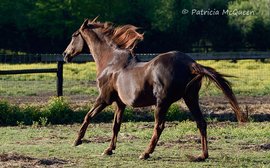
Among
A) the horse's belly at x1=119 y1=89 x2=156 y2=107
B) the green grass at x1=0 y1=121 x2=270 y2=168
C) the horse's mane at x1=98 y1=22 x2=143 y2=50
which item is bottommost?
the green grass at x1=0 y1=121 x2=270 y2=168

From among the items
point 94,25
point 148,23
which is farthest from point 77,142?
point 148,23

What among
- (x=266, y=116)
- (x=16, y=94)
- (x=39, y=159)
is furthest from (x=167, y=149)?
(x=16, y=94)

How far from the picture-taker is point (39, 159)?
9.93 metres

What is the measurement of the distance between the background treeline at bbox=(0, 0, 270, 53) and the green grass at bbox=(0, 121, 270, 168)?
39.9 meters

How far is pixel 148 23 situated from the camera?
63375 mm

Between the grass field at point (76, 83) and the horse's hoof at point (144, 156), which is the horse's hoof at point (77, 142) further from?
the grass field at point (76, 83)

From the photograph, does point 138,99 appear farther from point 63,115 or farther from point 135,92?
point 63,115

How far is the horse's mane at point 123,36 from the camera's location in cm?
1176

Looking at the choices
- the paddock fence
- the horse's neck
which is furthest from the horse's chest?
the paddock fence

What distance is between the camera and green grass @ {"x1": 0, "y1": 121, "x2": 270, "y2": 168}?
1010cm

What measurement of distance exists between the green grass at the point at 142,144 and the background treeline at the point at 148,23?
39854 millimetres

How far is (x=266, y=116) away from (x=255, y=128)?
2484 millimetres

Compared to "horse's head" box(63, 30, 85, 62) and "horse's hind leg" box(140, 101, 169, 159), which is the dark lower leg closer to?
→ "horse's hind leg" box(140, 101, 169, 159)

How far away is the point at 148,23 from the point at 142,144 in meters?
51.6
